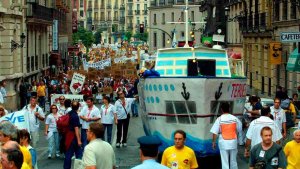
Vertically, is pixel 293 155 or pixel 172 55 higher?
pixel 172 55

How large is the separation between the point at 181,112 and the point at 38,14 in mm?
32986

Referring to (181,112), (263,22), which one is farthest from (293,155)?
A: (263,22)

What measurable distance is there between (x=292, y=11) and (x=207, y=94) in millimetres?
20828

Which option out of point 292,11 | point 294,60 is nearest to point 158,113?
point 294,60

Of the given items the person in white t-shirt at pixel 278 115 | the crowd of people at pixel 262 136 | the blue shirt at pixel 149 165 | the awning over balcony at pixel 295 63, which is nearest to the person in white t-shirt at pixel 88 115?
the crowd of people at pixel 262 136

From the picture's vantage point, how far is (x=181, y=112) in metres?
17.4

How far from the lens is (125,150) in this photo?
69.3 feet

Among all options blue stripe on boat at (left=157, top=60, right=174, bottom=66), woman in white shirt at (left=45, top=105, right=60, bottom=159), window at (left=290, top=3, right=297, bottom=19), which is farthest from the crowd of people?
window at (left=290, top=3, right=297, bottom=19)

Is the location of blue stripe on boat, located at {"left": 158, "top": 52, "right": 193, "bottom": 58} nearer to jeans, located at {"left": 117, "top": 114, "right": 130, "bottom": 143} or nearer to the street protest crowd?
the street protest crowd

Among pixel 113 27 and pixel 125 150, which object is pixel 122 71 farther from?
pixel 113 27

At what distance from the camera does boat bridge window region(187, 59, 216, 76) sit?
59.9 ft

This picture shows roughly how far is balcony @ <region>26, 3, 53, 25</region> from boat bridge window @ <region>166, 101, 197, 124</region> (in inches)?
1154

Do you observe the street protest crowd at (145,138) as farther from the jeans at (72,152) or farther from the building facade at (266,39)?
the building facade at (266,39)

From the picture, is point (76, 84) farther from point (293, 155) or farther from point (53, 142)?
point (293, 155)
